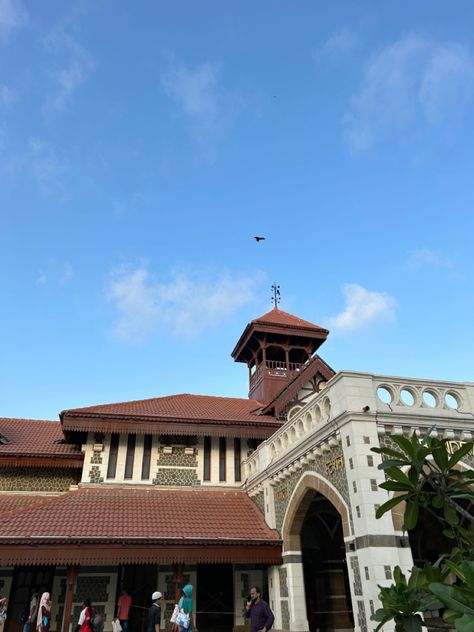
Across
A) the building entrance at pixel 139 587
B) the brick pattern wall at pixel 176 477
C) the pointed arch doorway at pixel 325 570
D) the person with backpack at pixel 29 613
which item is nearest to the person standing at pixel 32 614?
the person with backpack at pixel 29 613

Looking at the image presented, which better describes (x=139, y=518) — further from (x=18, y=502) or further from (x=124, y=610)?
(x=18, y=502)

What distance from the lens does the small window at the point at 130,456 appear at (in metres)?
14.0

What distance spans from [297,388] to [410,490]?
39.9 feet

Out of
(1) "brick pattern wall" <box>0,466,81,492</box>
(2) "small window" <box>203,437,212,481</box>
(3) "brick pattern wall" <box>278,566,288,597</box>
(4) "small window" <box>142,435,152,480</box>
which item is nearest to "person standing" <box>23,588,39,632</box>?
(1) "brick pattern wall" <box>0,466,81,492</box>

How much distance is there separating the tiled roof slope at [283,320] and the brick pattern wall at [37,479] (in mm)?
8501

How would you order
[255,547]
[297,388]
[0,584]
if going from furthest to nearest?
1. [297,388]
2. [0,584]
3. [255,547]

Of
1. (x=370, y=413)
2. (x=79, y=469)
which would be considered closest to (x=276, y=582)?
(x=370, y=413)

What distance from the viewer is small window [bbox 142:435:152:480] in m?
14.1

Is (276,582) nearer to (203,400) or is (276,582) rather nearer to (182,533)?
(182,533)

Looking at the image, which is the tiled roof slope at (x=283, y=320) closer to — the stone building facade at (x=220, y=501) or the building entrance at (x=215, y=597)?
the stone building facade at (x=220, y=501)

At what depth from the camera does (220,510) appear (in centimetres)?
1302

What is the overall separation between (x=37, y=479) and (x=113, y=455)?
221 cm

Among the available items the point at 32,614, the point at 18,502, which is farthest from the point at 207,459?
the point at 32,614

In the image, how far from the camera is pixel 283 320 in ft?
65.5
